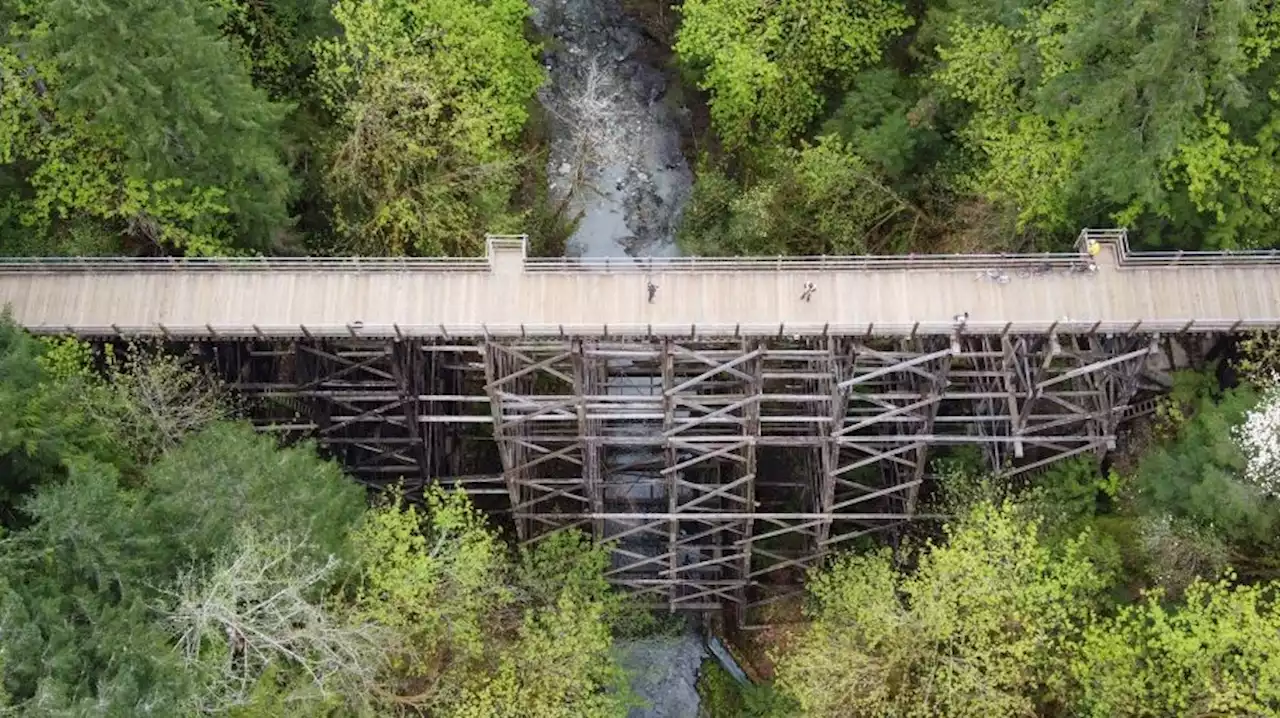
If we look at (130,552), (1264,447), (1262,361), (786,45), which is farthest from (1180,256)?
(130,552)

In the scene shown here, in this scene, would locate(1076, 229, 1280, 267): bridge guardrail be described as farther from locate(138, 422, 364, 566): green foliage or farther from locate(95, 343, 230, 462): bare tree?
locate(95, 343, 230, 462): bare tree

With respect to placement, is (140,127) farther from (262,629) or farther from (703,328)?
(703,328)

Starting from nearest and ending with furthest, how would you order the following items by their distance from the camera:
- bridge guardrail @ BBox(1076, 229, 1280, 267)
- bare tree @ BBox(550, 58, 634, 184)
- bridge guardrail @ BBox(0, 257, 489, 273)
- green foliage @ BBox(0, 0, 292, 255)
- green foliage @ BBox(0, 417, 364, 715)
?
green foliage @ BBox(0, 417, 364, 715) → green foliage @ BBox(0, 0, 292, 255) → bridge guardrail @ BBox(1076, 229, 1280, 267) → bridge guardrail @ BBox(0, 257, 489, 273) → bare tree @ BBox(550, 58, 634, 184)

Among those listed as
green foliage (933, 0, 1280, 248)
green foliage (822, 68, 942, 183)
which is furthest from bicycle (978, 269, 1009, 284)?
green foliage (822, 68, 942, 183)

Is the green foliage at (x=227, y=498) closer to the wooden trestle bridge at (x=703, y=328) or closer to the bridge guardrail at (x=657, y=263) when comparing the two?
the wooden trestle bridge at (x=703, y=328)

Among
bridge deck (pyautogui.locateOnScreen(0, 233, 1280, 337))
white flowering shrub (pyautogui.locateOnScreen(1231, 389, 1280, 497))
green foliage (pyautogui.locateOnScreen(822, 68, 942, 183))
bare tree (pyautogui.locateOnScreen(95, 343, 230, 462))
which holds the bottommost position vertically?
white flowering shrub (pyautogui.locateOnScreen(1231, 389, 1280, 497))

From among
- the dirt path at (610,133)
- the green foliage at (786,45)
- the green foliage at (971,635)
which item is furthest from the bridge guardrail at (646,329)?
the dirt path at (610,133)

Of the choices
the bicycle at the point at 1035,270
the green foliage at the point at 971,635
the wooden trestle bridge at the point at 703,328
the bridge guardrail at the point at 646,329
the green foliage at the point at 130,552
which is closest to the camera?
the green foliage at the point at 130,552

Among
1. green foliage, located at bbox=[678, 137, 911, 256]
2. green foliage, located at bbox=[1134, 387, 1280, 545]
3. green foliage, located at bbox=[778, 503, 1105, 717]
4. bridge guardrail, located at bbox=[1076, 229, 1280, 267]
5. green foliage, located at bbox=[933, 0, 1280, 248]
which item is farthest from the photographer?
green foliage, located at bbox=[678, 137, 911, 256]
